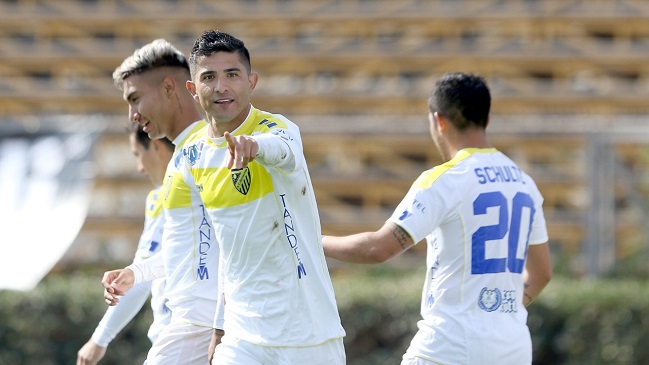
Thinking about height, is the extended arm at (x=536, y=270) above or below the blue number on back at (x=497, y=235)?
below

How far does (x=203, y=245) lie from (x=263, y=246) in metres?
0.63

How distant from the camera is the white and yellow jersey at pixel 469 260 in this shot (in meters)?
5.29

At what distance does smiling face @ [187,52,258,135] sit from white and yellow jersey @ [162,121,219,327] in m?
0.52

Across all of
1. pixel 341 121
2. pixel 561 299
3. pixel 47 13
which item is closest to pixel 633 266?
pixel 561 299

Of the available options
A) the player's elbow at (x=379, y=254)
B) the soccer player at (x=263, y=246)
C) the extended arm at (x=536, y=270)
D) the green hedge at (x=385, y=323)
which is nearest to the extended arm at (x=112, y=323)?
the soccer player at (x=263, y=246)

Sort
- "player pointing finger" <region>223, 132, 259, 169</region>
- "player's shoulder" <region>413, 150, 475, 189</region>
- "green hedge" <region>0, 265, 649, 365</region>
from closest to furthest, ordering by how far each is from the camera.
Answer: "player pointing finger" <region>223, 132, 259, 169</region>, "player's shoulder" <region>413, 150, 475, 189</region>, "green hedge" <region>0, 265, 649, 365</region>

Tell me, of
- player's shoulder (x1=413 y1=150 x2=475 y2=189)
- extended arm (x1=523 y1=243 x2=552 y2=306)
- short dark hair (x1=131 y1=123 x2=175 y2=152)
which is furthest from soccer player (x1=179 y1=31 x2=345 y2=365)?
short dark hair (x1=131 y1=123 x2=175 y2=152)

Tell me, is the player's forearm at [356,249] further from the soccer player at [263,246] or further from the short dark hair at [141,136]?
the short dark hair at [141,136]

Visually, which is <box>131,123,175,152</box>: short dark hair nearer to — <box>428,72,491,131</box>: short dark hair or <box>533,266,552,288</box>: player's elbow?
<box>428,72,491,131</box>: short dark hair

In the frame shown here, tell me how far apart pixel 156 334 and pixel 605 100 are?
1306 centimetres

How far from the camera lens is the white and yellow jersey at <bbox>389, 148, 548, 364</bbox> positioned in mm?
5289

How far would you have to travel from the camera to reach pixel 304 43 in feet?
60.1

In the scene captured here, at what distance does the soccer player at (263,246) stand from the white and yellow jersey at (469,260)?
1.97ft

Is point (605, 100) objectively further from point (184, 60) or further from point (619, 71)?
point (184, 60)
